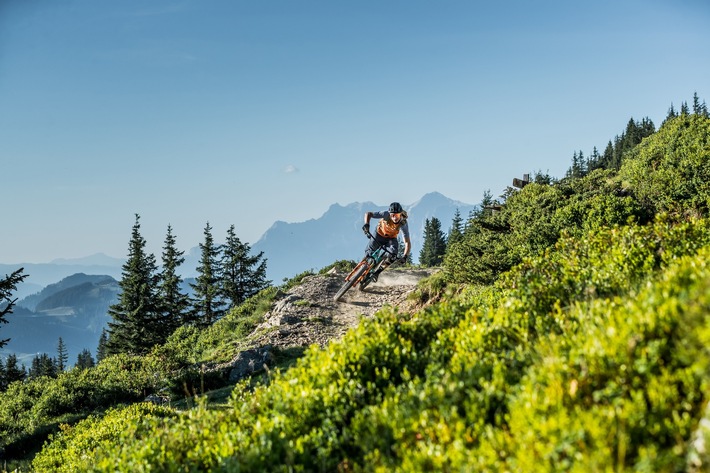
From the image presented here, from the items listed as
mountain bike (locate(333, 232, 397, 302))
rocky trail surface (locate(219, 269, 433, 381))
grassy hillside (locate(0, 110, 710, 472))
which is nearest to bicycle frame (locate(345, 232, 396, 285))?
mountain bike (locate(333, 232, 397, 302))

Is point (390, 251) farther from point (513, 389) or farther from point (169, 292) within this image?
point (169, 292)

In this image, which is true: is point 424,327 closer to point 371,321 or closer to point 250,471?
point 371,321

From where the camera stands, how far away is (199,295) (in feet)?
169

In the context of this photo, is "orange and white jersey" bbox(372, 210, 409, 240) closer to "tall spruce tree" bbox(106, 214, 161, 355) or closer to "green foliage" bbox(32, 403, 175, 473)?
"green foliage" bbox(32, 403, 175, 473)

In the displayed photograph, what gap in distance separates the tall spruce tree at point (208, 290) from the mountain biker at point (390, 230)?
36.5 metres

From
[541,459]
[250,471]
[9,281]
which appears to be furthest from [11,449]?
[541,459]

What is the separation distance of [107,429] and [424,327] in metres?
8.24

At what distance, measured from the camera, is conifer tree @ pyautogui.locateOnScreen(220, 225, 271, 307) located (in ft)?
175

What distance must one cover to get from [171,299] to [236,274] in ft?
26.4

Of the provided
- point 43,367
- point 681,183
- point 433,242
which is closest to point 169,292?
point 681,183

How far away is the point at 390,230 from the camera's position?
60.5 ft

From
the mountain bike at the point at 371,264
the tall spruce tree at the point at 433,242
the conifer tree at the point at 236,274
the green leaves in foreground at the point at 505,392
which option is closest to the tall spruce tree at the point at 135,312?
the conifer tree at the point at 236,274

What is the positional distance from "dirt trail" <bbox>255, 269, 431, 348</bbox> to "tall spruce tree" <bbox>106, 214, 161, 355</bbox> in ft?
76.0

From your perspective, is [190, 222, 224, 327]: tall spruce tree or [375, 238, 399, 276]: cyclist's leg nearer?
[375, 238, 399, 276]: cyclist's leg
